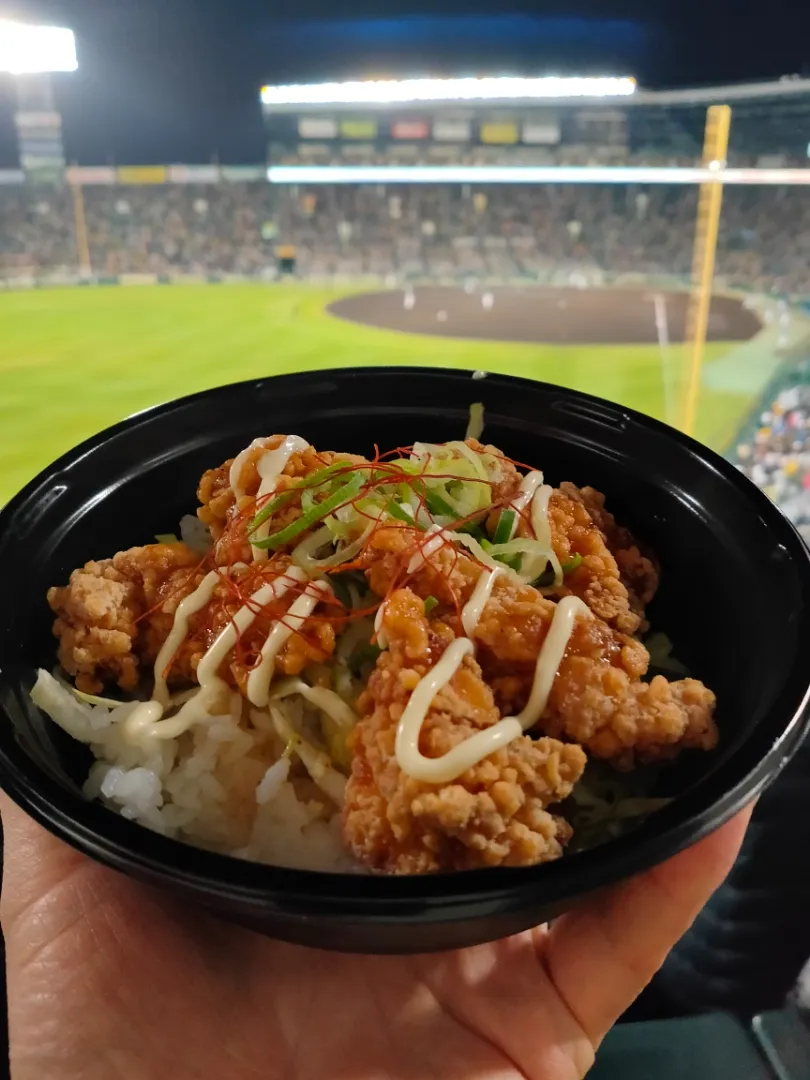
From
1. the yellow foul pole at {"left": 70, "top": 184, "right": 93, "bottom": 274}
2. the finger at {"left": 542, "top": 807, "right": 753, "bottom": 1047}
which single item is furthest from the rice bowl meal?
the yellow foul pole at {"left": 70, "top": 184, "right": 93, "bottom": 274}

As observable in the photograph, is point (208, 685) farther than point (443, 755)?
Yes

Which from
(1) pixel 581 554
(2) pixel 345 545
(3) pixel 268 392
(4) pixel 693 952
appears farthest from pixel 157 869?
(4) pixel 693 952

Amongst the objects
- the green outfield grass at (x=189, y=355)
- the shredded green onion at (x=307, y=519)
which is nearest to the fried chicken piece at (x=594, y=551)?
the shredded green onion at (x=307, y=519)

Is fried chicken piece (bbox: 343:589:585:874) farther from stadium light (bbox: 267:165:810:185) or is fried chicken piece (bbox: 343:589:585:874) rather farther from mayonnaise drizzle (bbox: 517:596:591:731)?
stadium light (bbox: 267:165:810:185)

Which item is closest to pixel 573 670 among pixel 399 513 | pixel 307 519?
pixel 399 513

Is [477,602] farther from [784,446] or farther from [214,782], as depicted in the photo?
[784,446]

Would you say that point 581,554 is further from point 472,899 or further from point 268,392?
point 268,392

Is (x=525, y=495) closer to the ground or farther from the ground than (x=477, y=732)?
farther from the ground
